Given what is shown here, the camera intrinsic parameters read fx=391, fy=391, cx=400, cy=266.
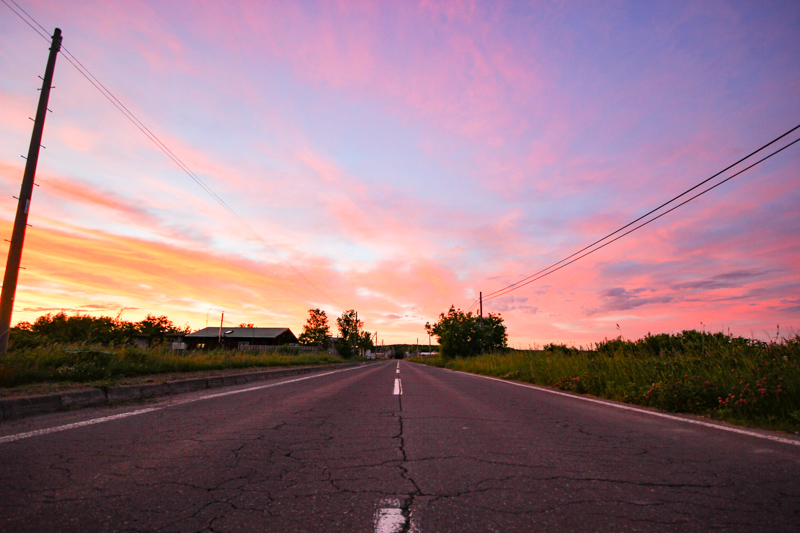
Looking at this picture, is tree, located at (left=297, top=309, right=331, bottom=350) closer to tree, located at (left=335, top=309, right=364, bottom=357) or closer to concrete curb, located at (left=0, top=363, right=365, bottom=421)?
tree, located at (left=335, top=309, right=364, bottom=357)

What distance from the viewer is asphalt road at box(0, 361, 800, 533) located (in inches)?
85.3

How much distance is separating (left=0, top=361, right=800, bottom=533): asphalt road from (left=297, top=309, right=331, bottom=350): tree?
65.7 m

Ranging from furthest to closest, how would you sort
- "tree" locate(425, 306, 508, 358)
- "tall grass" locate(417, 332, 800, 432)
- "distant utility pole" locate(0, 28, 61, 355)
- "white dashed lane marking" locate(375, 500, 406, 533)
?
"tree" locate(425, 306, 508, 358) < "distant utility pole" locate(0, 28, 61, 355) < "tall grass" locate(417, 332, 800, 432) < "white dashed lane marking" locate(375, 500, 406, 533)

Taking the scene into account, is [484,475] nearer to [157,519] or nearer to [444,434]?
[444,434]

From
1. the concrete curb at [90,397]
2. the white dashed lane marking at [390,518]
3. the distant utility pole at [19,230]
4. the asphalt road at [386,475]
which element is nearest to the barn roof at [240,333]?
the distant utility pole at [19,230]

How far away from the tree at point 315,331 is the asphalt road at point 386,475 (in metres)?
65.7

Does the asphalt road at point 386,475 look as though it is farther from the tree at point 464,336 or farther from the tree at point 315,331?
the tree at point 315,331

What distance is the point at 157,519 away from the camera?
2.16m

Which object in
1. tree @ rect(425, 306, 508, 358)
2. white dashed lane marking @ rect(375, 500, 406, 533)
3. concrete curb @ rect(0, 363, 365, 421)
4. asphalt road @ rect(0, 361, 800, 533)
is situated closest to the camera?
white dashed lane marking @ rect(375, 500, 406, 533)

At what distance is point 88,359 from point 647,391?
11.5 meters

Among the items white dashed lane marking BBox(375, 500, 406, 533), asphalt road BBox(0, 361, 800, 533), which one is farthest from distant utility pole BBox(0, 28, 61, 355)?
white dashed lane marking BBox(375, 500, 406, 533)

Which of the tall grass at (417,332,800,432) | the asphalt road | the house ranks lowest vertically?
the asphalt road

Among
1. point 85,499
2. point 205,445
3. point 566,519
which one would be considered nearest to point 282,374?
point 205,445

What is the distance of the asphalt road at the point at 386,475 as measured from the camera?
217 cm
